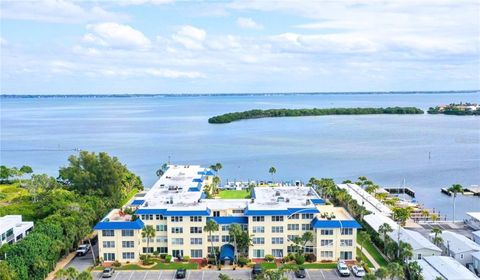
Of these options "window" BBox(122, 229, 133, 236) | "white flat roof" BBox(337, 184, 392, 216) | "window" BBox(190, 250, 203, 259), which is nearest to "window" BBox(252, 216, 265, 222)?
"window" BBox(190, 250, 203, 259)

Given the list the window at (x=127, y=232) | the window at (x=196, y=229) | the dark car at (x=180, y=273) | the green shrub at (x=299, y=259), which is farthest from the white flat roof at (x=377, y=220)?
the window at (x=127, y=232)

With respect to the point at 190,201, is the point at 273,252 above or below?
below

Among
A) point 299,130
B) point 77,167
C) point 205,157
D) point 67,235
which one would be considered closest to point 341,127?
point 299,130

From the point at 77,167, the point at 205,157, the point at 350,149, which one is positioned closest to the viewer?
the point at 77,167

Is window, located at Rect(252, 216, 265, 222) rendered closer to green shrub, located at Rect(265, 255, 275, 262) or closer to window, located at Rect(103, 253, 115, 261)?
green shrub, located at Rect(265, 255, 275, 262)

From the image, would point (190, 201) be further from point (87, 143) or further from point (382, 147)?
point (87, 143)

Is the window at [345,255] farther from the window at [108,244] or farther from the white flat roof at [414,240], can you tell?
the window at [108,244]

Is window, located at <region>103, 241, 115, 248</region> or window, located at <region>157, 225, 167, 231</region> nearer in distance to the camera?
window, located at <region>103, 241, 115, 248</region>
